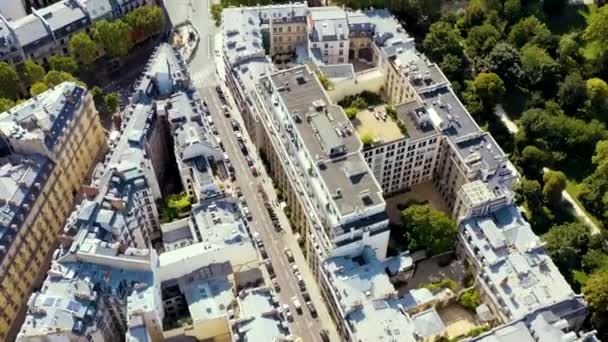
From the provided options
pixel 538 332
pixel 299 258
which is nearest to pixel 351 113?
pixel 299 258

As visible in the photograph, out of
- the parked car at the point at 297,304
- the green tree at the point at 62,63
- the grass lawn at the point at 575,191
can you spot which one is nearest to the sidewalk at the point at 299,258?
the parked car at the point at 297,304

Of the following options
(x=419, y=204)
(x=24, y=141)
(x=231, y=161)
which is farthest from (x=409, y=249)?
(x=24, y=141)

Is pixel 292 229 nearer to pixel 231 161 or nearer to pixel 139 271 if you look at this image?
pixel 231 161

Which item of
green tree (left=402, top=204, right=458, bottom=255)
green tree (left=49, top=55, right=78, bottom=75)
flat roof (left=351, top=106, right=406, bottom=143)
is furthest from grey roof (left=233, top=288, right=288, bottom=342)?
green tree (left=49, top=55, right=78, bottom=75)

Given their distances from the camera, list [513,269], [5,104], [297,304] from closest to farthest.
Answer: [513,269] → [297,304] → [5,104]

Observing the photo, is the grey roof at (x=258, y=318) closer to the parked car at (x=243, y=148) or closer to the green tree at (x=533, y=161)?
the parked car at (x=243, y=148)

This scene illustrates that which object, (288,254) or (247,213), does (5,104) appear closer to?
(247,213)
